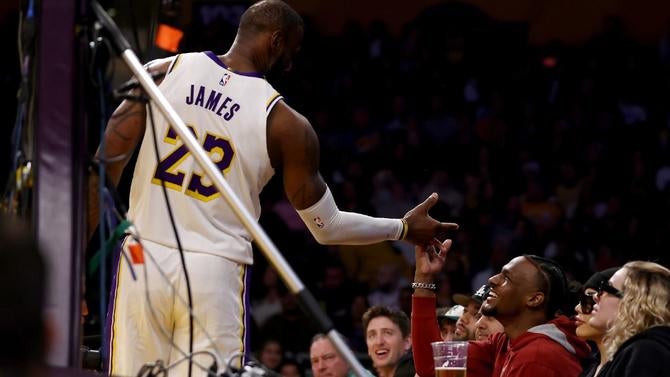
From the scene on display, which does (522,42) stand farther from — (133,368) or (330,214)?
(133,368)

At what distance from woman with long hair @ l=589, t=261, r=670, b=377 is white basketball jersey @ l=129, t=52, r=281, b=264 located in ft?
4.23

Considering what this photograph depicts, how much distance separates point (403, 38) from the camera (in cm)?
1166

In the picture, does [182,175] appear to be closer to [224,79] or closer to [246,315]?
[224,79]

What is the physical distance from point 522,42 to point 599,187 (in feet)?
7.16

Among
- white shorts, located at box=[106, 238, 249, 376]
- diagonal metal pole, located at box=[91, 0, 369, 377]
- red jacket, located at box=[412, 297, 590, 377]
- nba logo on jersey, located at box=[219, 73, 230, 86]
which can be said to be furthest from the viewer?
red jacket, located at box=[412, 297, 590, 377]

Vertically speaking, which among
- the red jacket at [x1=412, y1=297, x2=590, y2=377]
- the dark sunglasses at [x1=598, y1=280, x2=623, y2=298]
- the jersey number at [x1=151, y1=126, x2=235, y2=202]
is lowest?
the red jacket at [x1=412, y1=297, x2=590, y2=377]

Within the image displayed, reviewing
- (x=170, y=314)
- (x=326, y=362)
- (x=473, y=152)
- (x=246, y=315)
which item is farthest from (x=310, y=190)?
(x=473, y=152)

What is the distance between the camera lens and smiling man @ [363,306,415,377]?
6301 millimetres

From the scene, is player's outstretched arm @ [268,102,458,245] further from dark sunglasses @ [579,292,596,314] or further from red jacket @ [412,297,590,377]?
dark sunglasses @ [579,292,596,314]

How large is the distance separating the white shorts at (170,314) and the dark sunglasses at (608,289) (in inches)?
54.0

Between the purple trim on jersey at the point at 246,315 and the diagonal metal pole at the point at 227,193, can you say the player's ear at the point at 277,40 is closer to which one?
the purple trim on jersey at the point at 246,315

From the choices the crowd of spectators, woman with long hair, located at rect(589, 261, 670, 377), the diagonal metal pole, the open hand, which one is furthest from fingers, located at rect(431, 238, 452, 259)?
the crowd of spectators

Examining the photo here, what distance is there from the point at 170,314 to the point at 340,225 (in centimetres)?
75

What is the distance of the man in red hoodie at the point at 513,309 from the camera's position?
189 inches
